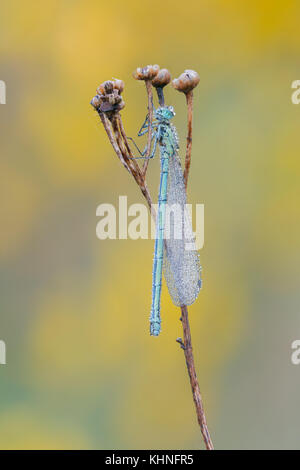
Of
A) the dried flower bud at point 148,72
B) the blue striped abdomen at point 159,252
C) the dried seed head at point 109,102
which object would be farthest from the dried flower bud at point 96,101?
the blue striped abdomen at point 159,252

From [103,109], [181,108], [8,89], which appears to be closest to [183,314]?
[103,109]

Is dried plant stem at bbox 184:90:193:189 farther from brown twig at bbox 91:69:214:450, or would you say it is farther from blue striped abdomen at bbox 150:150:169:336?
blue striped abdomen at bbox 150:150:169:336

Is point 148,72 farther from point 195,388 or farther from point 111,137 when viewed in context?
point 195,388

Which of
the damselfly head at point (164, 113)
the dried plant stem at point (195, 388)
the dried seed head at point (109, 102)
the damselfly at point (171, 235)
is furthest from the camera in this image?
the damselfly head at point (164, 113)

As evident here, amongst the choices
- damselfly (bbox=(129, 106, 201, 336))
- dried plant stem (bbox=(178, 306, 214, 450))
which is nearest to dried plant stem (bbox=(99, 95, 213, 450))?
dried plant stem (bbox=(178, 306, 214, 450))

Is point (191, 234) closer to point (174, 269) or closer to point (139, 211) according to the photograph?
point (174, 269)

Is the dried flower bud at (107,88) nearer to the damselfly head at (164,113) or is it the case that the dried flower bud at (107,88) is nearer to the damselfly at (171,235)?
the damselfly at (171,235)
